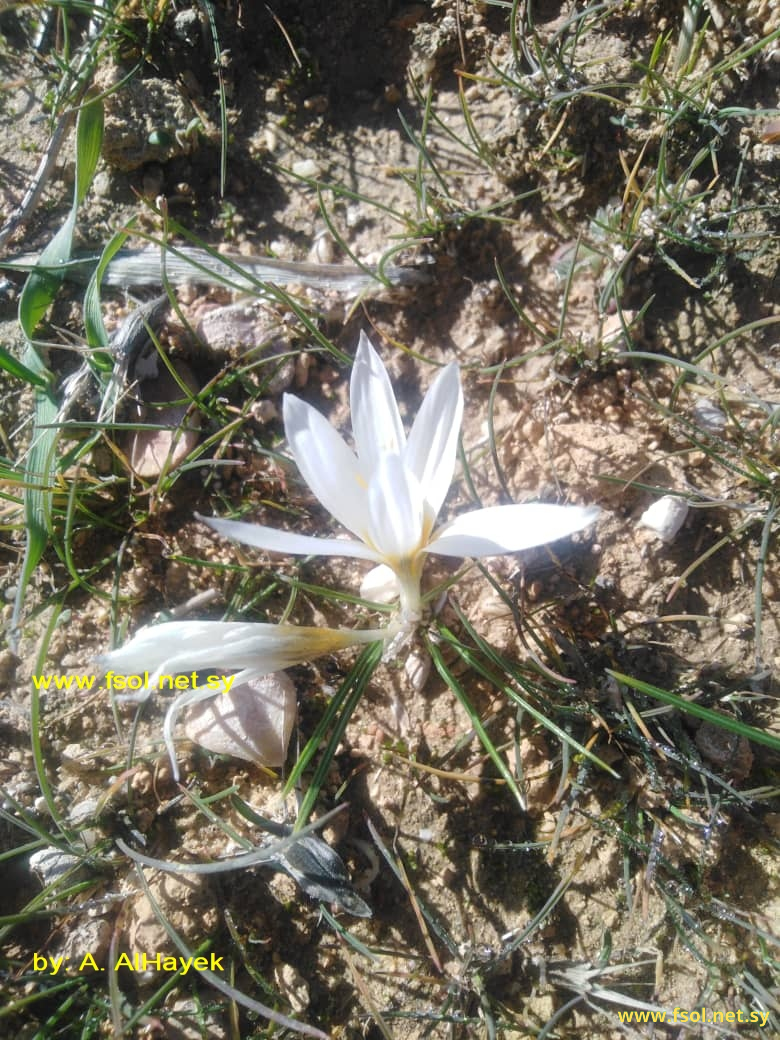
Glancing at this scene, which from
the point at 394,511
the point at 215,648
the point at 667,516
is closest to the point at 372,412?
the point at 394,511

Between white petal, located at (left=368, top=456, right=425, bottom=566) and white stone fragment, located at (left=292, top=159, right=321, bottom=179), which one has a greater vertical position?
white stone fragment, located at (left=292, top=159, right=321, bottom=179)

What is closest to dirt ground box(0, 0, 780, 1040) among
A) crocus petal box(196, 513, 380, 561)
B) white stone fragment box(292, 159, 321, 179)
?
white stone fragment box(292, 159, 321, 179)

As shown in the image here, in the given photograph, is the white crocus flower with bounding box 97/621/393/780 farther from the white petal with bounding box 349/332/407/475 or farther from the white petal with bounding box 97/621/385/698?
the white petal with bounding box 349/332/407/475

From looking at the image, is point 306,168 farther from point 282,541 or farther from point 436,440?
point 282,541

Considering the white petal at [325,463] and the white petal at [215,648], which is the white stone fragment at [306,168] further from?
the white petal at [215,648]

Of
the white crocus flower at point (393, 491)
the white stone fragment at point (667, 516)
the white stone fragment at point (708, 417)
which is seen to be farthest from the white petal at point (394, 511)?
the white stone fragment at point (708, 417)

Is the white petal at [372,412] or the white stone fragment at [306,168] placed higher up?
the white stone fragment at [306,168]
